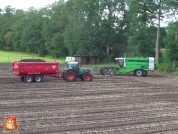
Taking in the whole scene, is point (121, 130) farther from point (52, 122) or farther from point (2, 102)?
point (2, 102)

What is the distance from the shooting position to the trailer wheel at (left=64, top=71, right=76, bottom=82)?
24.4 m

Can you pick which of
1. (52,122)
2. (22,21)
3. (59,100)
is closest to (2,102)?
(59,100)

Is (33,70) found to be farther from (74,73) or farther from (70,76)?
(74,73)

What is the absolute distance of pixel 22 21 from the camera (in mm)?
84312

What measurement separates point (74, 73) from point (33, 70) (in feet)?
10.1

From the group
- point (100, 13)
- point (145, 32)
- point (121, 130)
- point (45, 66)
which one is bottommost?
point (121, 130)

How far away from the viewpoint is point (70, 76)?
24.6 meters

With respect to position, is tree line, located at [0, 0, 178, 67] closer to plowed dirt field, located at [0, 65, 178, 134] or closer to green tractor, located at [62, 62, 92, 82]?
Result: green tractor, located at [62, 62, 92, 82]

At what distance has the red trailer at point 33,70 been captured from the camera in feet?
75.3

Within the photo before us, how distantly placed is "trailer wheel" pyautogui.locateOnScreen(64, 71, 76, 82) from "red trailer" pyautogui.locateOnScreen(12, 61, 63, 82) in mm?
814

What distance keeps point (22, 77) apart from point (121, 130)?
14308mm

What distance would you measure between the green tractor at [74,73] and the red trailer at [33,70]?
83 centimetres

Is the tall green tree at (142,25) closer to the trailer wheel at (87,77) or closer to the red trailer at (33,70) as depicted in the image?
the trailer wheel at (87,77)

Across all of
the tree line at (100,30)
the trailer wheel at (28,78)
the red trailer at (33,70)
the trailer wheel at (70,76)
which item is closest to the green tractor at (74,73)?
the trailer wheel at (70,76)
